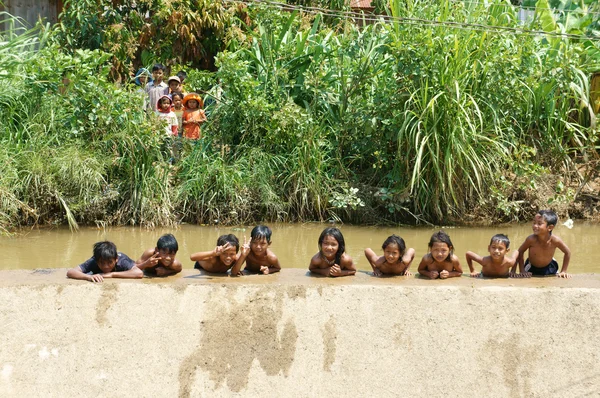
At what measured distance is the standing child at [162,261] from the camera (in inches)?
208

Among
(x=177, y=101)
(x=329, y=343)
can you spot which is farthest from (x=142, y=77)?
(x=329, y=343)

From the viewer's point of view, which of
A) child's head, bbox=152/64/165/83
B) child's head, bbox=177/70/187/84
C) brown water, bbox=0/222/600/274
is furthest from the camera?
child's head, bbox=177/70/187/84

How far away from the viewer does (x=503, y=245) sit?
557 cm

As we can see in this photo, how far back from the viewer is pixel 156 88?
10227 mm

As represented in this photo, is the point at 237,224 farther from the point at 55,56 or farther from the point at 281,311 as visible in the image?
the point at 281,311

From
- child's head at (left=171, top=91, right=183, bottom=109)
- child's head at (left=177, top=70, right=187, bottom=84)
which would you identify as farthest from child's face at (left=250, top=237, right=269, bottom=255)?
child's head at (left=177, top=70, right=187, bottom=84)

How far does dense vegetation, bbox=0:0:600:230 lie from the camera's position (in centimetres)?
929

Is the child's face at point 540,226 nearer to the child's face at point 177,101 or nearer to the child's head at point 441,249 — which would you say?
the child's head at point 441,249

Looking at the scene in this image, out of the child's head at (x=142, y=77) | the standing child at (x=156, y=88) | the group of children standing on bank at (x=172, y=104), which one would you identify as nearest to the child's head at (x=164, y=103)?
the group of children standing on bank at (x=172, y=104)

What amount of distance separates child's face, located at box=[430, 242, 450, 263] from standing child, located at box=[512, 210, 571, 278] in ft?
2.06

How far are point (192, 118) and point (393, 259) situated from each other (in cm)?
519

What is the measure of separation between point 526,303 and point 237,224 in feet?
16.0

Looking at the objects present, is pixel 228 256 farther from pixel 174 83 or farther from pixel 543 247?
pixel 174 83

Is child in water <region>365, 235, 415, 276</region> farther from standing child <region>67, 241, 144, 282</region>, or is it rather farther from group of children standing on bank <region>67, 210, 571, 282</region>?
standing child <region>67, 241, 144, 282</region>
